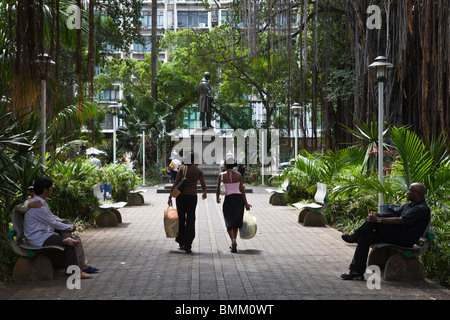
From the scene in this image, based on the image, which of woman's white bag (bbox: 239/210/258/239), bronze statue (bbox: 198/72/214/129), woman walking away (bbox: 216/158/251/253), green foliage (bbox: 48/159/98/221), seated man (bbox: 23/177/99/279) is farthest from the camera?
bronze statue (bbox: 198/72/214/129)

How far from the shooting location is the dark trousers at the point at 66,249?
7500 mm

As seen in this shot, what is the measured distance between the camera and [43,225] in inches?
296

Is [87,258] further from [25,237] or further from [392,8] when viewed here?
[392,8]

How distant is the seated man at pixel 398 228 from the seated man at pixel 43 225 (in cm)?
324

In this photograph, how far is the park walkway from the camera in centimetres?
672

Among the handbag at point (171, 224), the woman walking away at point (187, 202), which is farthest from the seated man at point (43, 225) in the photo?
the woman walking away at point (187, 202)

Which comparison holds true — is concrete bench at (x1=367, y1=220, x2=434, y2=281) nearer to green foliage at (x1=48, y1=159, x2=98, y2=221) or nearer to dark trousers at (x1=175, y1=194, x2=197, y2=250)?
dark trousers at (x1=175, y1=194, x2=197, y2=250)

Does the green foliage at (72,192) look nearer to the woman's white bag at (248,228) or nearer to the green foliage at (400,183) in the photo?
the woman's white bag at (248,228)

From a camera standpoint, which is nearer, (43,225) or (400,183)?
(43,225)

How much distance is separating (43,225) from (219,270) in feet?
7.50

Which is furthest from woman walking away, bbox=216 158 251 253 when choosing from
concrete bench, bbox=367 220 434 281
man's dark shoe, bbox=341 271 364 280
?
concrete bench, bbox=367 220 434 281

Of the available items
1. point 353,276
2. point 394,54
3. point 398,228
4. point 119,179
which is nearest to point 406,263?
point 398,228

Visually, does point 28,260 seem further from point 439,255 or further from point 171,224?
point 439,255

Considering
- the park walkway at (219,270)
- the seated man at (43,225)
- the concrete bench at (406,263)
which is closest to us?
the park walkway at (219,270)
